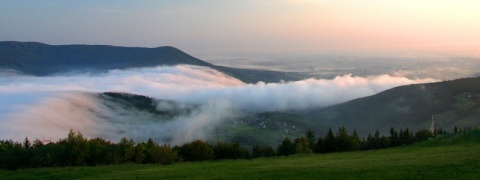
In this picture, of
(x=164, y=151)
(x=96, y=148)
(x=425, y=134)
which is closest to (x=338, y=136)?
(x=425, y=134)

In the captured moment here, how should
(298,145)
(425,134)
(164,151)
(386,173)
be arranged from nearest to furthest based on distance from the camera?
(386,173) → (164,151) → (298,145) → (425,134)

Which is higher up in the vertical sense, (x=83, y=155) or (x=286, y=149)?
(x=83, y=155)

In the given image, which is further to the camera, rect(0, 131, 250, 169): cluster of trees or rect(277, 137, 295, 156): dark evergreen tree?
rect(277, 137, 295, 156): dark evergreen tree

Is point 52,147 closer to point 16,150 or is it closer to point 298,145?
point 16,150

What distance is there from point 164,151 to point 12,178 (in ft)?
101

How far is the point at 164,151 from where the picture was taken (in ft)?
275

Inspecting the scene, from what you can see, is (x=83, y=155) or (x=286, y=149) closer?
(x=83, y=155)

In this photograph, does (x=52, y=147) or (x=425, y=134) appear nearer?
(x=52, y=147)

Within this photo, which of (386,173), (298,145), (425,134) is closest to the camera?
(386,173)

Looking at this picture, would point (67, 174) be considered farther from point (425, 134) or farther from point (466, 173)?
point (425, 134)

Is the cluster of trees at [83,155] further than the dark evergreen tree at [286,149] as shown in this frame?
No

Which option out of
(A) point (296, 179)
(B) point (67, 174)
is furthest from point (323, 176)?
(B) point (67, 174)

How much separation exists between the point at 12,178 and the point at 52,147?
3519cm

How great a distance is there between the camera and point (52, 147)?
90375 mm
